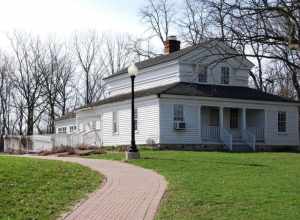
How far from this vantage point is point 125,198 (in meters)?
12.5

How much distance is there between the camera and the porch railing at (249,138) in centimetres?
3438

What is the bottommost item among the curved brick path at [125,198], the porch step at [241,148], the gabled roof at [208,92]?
the curved brick path at [125,198]

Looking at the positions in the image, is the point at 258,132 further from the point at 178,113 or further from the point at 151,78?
the point at 151,78

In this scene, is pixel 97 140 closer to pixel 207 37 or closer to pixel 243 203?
pixel 207 37

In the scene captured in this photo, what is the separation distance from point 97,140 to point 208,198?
2651cm

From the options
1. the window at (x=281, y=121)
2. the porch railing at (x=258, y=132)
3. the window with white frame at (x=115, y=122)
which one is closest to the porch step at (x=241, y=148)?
the porch railing at (x=258, y=132)

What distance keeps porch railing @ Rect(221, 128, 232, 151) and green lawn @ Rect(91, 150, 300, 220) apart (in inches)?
519

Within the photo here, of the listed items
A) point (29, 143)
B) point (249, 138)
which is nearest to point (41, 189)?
point (249, 138)

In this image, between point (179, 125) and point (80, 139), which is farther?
point (80, 139)

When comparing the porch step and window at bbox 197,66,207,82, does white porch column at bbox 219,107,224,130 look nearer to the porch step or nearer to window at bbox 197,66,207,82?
the porch step

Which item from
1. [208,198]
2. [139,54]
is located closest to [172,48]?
[139,54]

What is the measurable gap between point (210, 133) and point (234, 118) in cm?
353

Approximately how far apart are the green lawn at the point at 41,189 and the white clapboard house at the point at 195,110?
14.9 m

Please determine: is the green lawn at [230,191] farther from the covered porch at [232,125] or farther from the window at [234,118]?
the window at [234,118]
